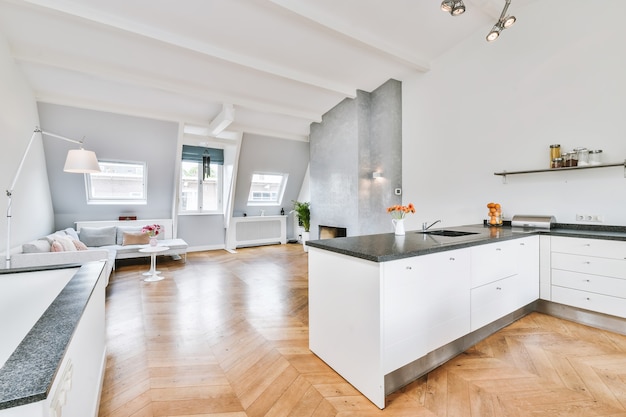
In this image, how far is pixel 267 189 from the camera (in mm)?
8062

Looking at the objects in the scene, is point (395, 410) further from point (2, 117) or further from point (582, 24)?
point (2, 117)

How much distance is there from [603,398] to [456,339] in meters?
0.84

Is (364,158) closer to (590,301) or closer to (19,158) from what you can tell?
(590,301)

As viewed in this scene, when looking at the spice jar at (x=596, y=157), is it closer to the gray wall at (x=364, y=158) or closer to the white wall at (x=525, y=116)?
the white wall at (x=525, y=116)

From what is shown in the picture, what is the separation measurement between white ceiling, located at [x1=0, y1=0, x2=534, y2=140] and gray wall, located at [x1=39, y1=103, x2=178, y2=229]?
0.94 ft

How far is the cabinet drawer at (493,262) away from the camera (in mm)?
2393

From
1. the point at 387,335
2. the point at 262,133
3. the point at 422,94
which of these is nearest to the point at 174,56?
the point at 262,133

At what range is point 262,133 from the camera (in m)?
6.63

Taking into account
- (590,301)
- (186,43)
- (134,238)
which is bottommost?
(590,301)

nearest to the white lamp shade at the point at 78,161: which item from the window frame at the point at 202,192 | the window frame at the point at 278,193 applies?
the window frame at the point at 202,192

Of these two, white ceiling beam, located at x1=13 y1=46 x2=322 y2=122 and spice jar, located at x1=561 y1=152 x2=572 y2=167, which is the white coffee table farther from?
spice jar, located at x1=561 y1=152 x2=572 y2=167

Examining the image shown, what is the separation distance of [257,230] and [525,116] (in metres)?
6.13

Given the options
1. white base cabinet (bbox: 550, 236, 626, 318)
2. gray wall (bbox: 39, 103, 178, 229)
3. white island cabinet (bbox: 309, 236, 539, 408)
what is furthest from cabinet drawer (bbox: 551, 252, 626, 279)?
gray wall (bbox: 39, 103, 178, 229)

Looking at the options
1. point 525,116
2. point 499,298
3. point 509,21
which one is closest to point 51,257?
point 499,298
